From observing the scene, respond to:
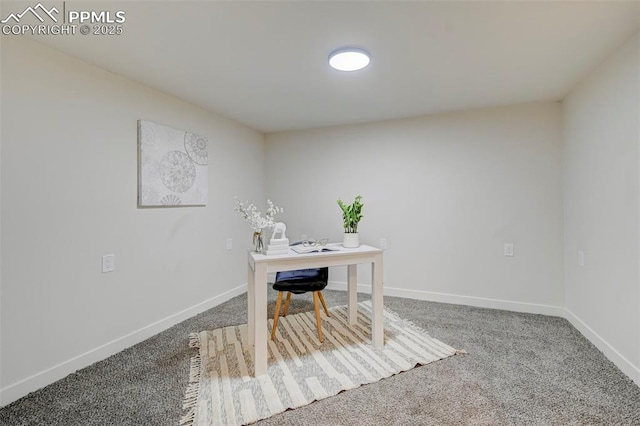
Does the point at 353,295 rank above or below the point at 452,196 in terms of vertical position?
below

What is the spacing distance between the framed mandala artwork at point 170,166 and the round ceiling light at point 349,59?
1.61 m

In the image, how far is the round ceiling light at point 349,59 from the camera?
74.6 inches

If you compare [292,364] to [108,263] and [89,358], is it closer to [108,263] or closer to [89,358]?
[89,358]

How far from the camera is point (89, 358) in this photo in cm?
202

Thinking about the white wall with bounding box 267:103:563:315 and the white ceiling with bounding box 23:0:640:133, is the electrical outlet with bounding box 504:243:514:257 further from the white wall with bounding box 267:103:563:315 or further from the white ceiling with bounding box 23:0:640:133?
the white ceiling with bounding box 23:0:640:133

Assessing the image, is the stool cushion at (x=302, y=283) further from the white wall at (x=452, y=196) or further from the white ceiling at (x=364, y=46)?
the white ceiling at (x=364, y=46)

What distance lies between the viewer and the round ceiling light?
1895 millimetres

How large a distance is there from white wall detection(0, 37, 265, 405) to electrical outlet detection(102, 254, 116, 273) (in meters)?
0.04

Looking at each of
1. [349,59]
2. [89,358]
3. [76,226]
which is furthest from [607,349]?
[76,226]

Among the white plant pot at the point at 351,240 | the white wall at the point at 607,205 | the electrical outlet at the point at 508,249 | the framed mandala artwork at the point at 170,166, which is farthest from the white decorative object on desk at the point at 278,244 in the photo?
the electrical outlet at the point at 508,249

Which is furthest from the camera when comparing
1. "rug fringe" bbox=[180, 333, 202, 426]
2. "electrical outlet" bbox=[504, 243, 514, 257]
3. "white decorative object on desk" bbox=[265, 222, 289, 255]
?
"electrical outlet" bbox=[504, 243, 514, 257]

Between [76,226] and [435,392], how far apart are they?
8.27ft

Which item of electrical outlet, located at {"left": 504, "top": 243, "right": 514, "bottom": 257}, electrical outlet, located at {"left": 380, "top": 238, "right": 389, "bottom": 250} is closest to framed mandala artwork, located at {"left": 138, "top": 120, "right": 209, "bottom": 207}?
electrical outlet, located at {"left": 380, "top": 238, "right": 389, "bottom": 250}

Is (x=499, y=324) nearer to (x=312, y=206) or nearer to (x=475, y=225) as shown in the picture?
(x=475, y=225)
